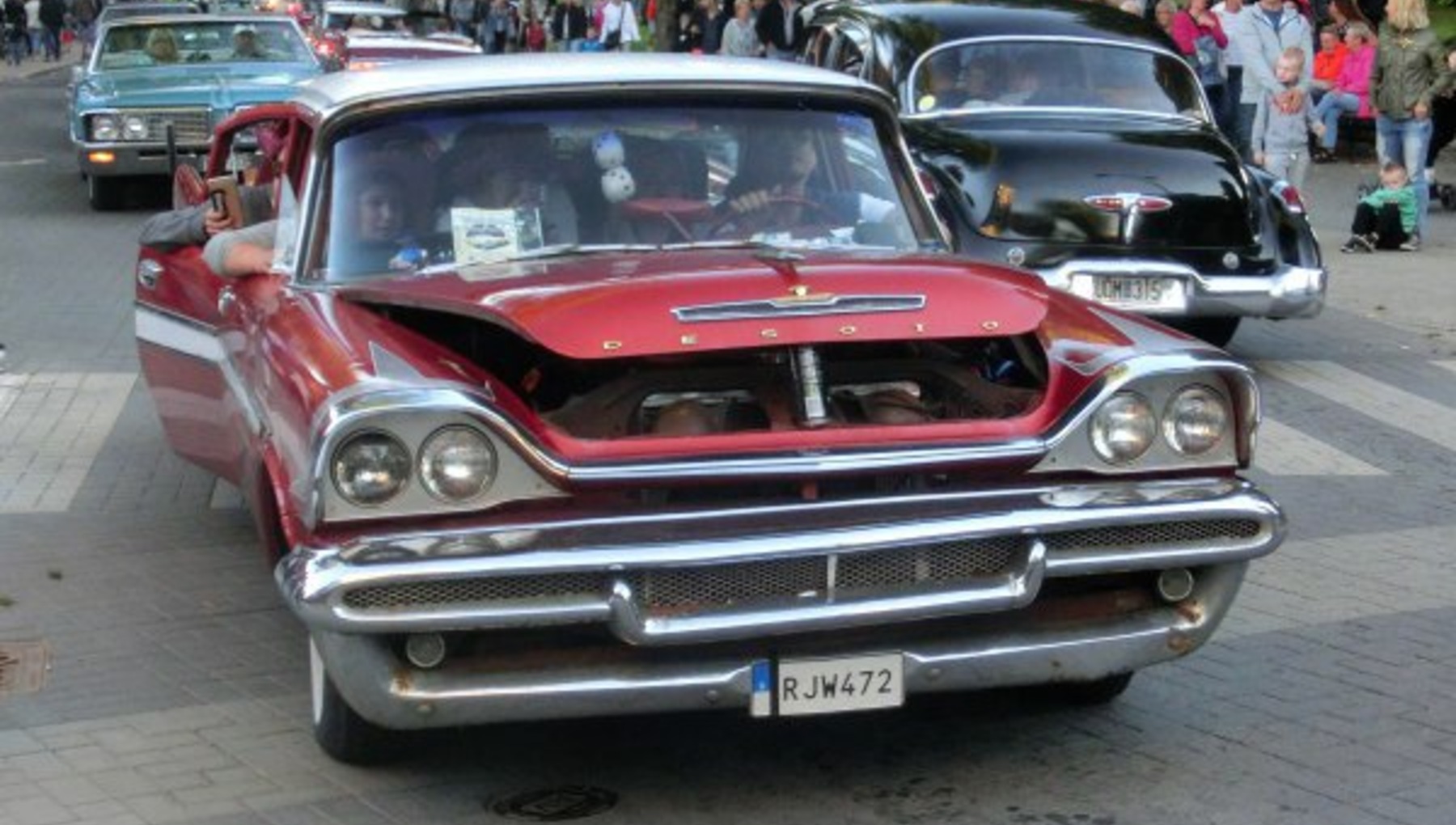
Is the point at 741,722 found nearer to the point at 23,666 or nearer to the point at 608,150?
the point at 608,150

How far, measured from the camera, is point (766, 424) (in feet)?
20.1

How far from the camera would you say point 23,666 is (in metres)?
7.52

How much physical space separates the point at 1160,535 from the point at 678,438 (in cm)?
120

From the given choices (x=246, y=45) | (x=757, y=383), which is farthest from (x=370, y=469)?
(x=246, y=45)

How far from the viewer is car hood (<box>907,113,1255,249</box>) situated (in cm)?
1229

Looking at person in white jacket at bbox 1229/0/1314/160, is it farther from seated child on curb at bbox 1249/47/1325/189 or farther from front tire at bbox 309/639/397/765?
front tire at bbox 309/639/397/765

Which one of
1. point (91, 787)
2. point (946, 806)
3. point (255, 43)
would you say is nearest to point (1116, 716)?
point (946, 806)

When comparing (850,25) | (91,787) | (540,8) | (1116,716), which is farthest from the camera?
(540,8)

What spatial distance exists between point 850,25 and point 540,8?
29.8 m

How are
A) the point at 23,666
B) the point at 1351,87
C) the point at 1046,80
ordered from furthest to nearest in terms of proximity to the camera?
the point at 1351,87
the point at 1046,80
the point at 23,666

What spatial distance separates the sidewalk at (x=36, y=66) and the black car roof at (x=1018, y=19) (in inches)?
1239

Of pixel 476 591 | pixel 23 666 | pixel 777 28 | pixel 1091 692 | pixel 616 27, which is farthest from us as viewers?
pixel 616 27

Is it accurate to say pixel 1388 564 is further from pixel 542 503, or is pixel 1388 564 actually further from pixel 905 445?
pixel 542 503

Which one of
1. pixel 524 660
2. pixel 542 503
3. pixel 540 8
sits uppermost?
pixel 542 503
